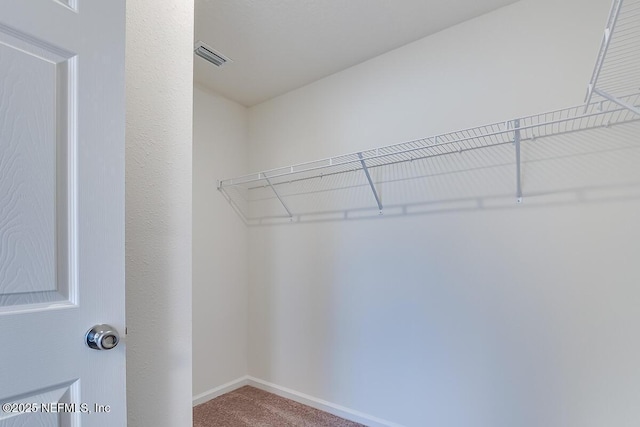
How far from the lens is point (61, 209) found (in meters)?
0.72

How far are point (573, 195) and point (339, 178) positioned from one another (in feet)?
4.35

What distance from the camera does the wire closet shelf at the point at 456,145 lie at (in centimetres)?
143

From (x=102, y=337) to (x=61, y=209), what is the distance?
0.97 ft

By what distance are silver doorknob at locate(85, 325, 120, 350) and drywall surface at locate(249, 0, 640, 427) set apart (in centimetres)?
160

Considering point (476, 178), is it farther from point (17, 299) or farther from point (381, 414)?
point (17, 299)

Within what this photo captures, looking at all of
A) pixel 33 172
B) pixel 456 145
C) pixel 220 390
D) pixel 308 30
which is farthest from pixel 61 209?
pixel 220 390

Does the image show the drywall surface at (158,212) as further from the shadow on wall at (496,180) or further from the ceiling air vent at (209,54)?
the shadow on wall at (496,180)

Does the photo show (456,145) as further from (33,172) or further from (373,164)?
(33,172)

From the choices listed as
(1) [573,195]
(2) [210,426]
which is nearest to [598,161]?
(1) [573,195]

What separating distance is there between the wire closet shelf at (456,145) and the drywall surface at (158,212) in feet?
3.35

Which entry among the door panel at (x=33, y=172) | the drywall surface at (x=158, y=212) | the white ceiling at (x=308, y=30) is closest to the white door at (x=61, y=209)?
the door panel at (x=33, y=172)

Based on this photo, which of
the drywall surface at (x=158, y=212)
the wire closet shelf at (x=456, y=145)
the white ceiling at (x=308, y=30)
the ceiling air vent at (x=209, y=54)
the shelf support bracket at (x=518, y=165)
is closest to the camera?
the drywall surface at (x=158, y=212)

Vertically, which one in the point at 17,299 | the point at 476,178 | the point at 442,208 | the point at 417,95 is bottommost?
the point at 17,299

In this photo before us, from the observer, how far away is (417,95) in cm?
204
